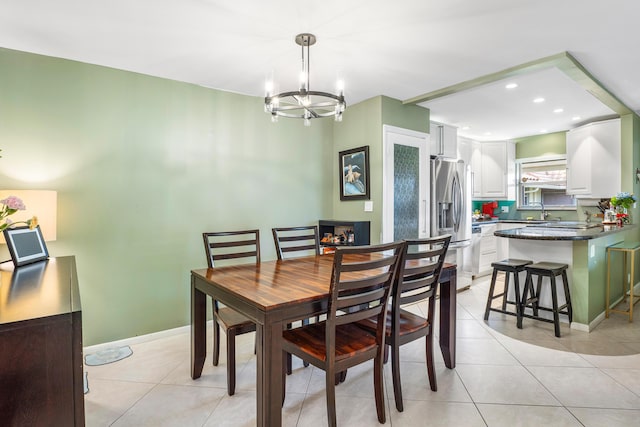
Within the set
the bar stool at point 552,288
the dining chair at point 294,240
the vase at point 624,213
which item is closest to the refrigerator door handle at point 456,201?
the bar stool at point 552,288

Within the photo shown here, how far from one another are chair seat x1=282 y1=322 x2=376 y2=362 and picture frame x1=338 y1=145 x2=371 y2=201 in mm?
2090

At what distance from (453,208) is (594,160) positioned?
2101mm

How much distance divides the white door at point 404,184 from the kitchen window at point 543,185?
9.55 feet

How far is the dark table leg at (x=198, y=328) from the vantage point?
2217 mm

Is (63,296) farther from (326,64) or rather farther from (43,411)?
(326,64)

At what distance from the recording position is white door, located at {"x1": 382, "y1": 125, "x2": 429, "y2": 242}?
3.78m

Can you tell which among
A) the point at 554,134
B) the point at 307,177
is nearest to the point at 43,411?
the point at 307,177

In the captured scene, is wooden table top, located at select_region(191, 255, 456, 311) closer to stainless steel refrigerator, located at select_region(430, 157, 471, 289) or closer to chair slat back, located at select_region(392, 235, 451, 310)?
chair slat back, located at select_region(392, 235, 451, 310)

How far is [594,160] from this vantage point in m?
4.67

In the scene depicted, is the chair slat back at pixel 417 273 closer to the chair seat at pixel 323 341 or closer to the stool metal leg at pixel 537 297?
the chair seat at pixel 323 341

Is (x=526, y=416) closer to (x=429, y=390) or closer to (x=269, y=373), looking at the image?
(x=429, y=390)

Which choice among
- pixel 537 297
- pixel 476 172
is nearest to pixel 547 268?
pixel 537 297

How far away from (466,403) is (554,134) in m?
5.25

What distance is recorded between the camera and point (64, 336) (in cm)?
100
